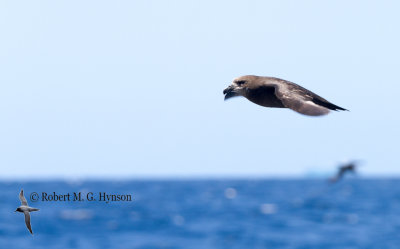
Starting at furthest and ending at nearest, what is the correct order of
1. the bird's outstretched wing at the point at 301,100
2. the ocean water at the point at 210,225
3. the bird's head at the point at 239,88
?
the ocean water at the point at 210,225
the bird's head at the point at 239,88
the bird's outstretched wing at the point at 301,100

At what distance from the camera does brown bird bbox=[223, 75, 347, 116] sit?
9047 millimetres

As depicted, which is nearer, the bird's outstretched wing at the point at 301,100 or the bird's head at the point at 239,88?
the bird's outstretched wing at the point at 301,100

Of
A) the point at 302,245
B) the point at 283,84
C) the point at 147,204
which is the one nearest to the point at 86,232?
the point at 302,245

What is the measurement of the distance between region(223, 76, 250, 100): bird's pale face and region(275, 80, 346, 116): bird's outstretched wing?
59 cm

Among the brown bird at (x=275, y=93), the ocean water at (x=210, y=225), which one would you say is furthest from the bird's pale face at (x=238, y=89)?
the ocean water at (x=210, y=225)

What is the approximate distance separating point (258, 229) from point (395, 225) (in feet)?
39.4

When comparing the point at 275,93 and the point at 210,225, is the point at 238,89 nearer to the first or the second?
the point at 275,93

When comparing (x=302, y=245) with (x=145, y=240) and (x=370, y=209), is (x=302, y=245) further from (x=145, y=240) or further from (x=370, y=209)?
(x=370, y=209)

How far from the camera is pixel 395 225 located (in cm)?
6544

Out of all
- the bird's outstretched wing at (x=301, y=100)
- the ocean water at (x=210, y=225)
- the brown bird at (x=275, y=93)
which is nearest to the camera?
the bird's outstretched wing at (x=301, y=100)

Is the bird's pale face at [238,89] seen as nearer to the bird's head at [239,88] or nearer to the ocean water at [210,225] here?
the bird's head at [239,88]

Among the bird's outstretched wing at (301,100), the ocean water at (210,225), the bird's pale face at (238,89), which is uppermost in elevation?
the ocean water at (210,225)

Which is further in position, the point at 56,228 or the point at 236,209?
the point at 236,209

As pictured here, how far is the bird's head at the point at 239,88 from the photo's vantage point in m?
10.3
